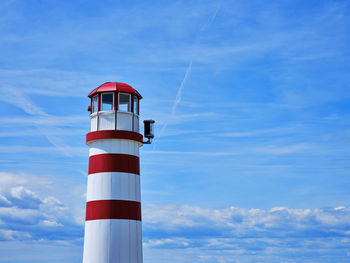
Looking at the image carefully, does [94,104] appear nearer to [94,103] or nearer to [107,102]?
[94,103]

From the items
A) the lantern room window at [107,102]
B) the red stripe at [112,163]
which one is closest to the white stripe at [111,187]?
the red stripe at [112,163]

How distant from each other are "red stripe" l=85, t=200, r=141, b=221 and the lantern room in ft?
13.0

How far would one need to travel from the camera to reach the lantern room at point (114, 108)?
2652cm

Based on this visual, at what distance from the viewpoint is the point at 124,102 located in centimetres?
2712

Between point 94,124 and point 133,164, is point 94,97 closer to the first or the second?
point 94,124

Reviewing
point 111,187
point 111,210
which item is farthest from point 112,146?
point 111,210

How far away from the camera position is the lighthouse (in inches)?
1006

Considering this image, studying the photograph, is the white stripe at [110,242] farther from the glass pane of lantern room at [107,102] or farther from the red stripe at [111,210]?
the glass pane of lantern room at [107,102]

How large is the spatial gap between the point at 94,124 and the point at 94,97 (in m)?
1.63

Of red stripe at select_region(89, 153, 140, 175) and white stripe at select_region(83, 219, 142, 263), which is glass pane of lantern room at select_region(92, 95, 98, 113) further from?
white stripe at select_region(83, 219, 142, 263)

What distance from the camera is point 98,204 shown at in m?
25.8

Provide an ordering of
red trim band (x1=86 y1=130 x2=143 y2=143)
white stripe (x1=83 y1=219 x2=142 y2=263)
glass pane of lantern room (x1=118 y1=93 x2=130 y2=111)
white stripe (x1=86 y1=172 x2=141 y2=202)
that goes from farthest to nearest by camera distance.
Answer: glass pane of lantern room (x1=118 y1=93 x2=130 y2=111)
red trim band (x1=86 y1=130 x2=143 y2=143)
white stripe (x1=86 y1=172 x2=141 y2=202)
white stripe (x1=83 y1=219 x2=142 y2=263)

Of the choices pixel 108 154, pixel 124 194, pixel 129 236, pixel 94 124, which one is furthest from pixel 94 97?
pixel 129 236

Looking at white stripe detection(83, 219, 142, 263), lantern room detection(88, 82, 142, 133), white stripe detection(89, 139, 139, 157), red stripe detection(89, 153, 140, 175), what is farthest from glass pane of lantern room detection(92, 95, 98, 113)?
white stripe detection(83, 219, 142, 263)
